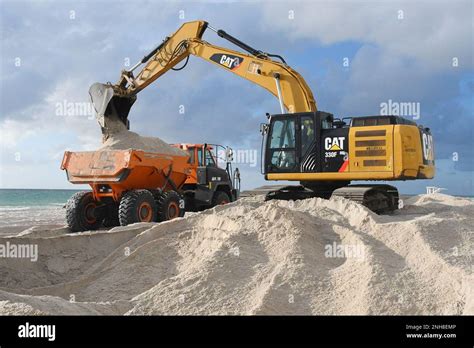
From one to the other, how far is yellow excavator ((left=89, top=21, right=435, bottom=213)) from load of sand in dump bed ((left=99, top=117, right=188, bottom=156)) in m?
0.17

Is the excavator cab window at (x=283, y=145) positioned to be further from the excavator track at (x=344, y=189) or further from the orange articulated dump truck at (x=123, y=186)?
the orange articulated dump truck at (x=123, y=186)

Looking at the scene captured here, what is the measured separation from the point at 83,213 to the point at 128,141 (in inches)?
78.8

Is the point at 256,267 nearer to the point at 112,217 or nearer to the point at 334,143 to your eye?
the point at 334,143

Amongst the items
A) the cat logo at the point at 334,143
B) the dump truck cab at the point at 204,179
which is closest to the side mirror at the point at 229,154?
the dump truck cab at the point at 204,179

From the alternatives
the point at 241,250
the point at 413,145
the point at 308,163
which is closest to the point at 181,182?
the point at 308,163

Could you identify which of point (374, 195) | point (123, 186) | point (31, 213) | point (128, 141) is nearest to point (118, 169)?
point (123, 186)

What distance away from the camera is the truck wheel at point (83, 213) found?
11469 millimetres

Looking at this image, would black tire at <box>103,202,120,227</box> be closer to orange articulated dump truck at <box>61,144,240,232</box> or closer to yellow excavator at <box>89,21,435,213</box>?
orange articulated dump truck at <box>61,144,240,232</box>

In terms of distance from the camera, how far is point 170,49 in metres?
13.9

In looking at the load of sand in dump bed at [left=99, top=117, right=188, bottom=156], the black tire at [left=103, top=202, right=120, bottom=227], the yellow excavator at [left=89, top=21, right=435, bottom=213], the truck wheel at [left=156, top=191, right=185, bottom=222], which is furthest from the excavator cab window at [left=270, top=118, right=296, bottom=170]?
the black tire at [left=103, top=202, right=120, bottom=227]
